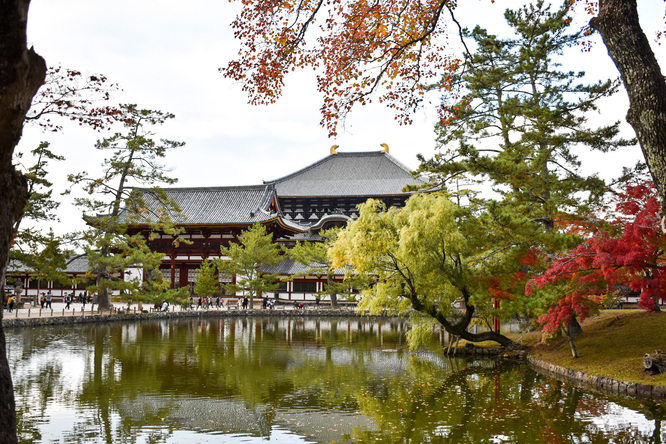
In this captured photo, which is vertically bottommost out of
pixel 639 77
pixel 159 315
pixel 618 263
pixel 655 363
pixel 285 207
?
pixel 159 315

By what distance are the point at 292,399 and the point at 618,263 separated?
7.51 metres

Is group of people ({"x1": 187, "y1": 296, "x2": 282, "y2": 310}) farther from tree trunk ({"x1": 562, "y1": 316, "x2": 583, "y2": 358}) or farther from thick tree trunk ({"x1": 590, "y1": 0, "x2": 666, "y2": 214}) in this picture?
thick tree trunk ({"x1": 590, "y1": 0, "x2": 666, "y2": 214})

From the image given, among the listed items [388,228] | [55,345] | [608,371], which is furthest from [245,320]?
[608,371]

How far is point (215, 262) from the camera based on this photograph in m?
36.4

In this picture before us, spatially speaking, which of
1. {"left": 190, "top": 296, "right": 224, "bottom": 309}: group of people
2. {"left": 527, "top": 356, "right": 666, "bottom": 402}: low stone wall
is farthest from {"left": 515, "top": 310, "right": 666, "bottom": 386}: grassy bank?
{"left": 190, "top": 296, "right": 224, "bottom": 309}: group of people

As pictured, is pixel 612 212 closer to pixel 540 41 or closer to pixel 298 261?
pixel 540 41

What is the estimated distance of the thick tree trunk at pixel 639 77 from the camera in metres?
4.30

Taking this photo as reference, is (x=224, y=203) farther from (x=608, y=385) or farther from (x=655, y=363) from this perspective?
(x=655, y=363)

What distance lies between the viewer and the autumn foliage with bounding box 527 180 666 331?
35.9ft

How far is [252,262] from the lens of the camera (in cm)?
3528

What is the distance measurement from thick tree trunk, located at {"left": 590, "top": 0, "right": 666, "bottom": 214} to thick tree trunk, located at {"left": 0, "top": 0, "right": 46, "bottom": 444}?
4632 millimetres

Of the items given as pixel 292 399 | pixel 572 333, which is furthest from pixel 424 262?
pixel 292 399

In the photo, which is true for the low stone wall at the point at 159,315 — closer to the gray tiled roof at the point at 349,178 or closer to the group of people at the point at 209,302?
the group of people at the point at 209,302

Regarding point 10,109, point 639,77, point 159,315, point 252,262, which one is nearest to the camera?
point 10,109
